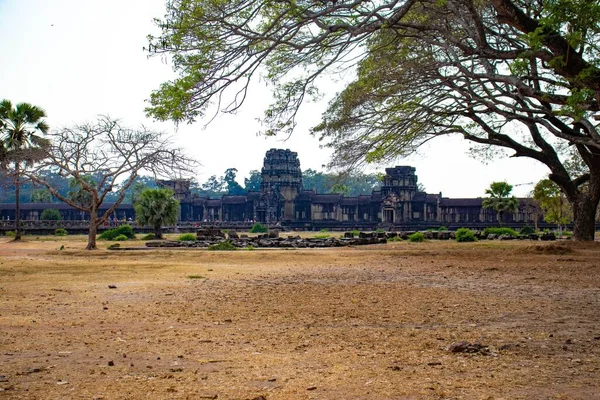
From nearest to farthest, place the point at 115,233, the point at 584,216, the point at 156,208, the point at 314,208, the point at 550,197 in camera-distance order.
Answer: the point at 584,216 → the point at 550,197 → the point at 156,208 → the point at 115,233 → the point at 314,208

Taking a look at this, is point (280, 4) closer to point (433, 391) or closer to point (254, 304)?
point (254, 304)

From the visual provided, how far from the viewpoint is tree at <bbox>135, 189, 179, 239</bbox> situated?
39.4m

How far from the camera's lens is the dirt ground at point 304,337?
14.6 ft

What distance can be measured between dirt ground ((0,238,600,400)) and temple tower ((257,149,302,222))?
6310 cm

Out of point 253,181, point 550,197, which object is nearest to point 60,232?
point 550,197

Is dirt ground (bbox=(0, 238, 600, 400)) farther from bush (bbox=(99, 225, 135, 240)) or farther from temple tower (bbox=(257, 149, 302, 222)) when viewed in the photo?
temple tower (bbox=(257, 149, 302, 222))

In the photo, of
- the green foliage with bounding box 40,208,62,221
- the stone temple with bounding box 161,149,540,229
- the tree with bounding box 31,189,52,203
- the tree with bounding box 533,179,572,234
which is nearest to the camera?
A: the tree with bounding box 533,179,572,234

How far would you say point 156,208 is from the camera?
39.4 metres

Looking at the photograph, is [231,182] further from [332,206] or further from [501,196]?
[501,196]

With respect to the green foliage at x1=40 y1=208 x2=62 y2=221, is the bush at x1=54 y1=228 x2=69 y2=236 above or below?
below

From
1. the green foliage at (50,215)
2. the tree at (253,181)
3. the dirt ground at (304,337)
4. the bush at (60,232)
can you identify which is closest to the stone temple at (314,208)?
the green foliage at (50,215)

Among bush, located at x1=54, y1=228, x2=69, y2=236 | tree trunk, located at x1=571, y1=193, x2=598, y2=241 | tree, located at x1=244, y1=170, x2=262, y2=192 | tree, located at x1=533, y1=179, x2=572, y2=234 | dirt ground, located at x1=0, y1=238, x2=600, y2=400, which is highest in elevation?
tree, located at x1=244, y1=170, x2=262, y2=192

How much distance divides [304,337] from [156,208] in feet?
113

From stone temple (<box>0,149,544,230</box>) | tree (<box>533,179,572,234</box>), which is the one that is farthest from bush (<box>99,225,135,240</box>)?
tree (<box>533,179,572,234</box>)
